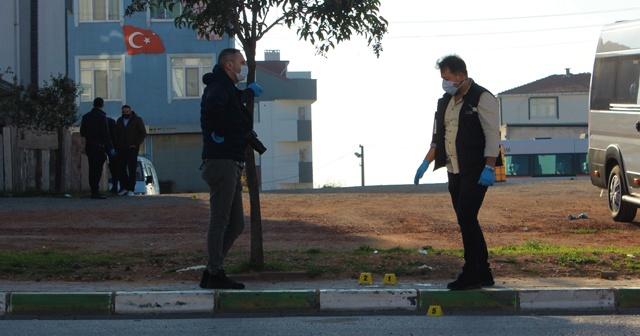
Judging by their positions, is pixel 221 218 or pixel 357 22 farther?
pixel 357 22

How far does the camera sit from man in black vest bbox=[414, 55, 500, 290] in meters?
8.53

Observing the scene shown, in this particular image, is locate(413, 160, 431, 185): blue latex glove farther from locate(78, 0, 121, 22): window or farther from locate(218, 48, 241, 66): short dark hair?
locate(78, 0, 121, 22): window

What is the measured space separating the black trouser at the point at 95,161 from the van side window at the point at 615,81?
9.31 meters

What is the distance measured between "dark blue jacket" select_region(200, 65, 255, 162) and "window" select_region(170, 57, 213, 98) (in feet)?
108

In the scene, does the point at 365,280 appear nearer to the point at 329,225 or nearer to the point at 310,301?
the point at 310,301


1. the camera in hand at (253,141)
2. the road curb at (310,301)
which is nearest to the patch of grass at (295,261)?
the road curb at (310,301)

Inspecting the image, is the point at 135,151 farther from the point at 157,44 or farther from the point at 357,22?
the point at 157,44

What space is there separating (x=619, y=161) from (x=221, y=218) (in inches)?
339

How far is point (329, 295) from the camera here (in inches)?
330

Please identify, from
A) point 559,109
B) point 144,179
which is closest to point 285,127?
Answer: point 559,109

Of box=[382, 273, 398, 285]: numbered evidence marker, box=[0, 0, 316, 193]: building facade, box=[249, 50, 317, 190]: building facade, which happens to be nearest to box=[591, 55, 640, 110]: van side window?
box=[382, 273, 398, 285]: numbered evidence marker

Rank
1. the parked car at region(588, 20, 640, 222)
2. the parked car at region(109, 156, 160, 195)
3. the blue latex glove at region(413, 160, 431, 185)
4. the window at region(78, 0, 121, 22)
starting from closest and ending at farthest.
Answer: the blue latex glove at region(413, 160, 431, 185) → the parked car at region(588, 20, 640, 222) → the parked car at region(109, 156, 160, 195) → the window at region(78, 0, 121, 22)

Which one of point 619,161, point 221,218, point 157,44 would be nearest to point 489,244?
point 619,161

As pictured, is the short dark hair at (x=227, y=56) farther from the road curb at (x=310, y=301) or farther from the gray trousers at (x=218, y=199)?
the road curb at (x=310, y=301)
